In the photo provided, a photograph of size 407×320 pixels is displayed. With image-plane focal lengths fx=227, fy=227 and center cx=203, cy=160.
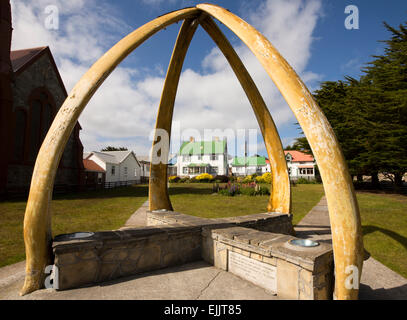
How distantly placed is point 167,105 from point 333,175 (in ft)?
16.3

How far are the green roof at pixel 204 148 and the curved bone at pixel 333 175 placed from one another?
137 feet

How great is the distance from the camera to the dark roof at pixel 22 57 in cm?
1711

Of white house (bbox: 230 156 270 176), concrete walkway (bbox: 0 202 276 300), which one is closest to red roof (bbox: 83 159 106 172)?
concrete walkway (bbox: 0 202 276 300)

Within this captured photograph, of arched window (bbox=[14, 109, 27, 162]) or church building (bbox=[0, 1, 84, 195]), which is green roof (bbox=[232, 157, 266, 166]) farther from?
arched window (bbox=[14, 109, 27, 162])

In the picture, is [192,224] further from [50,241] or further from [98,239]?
[50,241]

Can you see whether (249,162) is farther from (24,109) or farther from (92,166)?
(24,109)

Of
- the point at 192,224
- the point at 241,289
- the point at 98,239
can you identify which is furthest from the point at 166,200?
the point at 241,289

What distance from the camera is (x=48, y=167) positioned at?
346cm

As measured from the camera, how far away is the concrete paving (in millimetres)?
3143

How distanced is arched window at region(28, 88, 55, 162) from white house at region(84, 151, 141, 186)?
38.9 feet

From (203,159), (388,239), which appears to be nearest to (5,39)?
(388,239)
